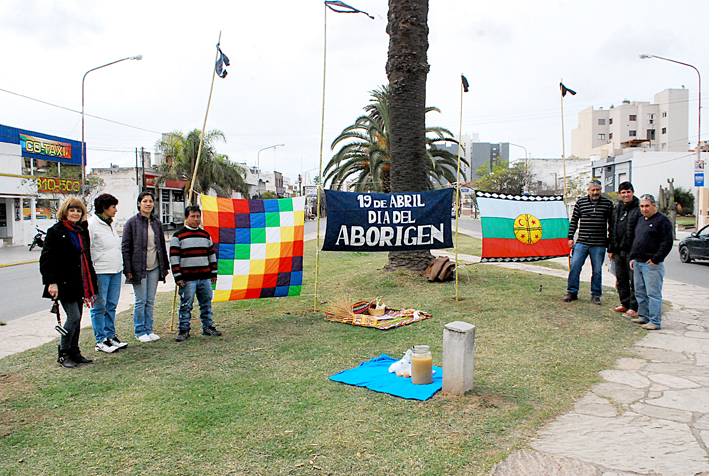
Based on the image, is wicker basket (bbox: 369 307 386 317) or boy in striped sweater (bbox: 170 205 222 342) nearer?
boy in striped sweater (bbox: 170 205 222 342)

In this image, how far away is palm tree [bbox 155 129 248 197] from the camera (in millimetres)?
37844

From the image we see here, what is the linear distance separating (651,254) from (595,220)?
127cm

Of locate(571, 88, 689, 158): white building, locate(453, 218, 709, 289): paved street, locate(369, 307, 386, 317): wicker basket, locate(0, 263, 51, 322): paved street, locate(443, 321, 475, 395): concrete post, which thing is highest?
locate(571, 88, 689, 158): white building

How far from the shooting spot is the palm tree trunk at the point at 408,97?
10.6 meters

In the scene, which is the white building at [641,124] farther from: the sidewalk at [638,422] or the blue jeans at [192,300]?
the blue jeans at [192,300]

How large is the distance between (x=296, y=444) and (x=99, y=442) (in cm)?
143

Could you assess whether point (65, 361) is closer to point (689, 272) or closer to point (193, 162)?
point (689, 272)

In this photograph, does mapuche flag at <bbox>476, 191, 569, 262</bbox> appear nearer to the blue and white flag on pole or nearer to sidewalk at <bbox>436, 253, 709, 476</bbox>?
the blue and white flag on pole

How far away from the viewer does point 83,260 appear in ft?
17.6

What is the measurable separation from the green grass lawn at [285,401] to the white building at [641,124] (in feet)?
221

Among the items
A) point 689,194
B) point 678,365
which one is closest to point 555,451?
point 678,365

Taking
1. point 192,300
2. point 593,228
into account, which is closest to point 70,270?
point 192,300

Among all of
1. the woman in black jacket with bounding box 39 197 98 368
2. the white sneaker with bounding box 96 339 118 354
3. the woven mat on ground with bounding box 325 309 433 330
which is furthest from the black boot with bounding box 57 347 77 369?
the woven mat on ground with bounding box 325 309 433 330

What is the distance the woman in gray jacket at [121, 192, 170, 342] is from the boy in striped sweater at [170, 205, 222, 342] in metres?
0.20
